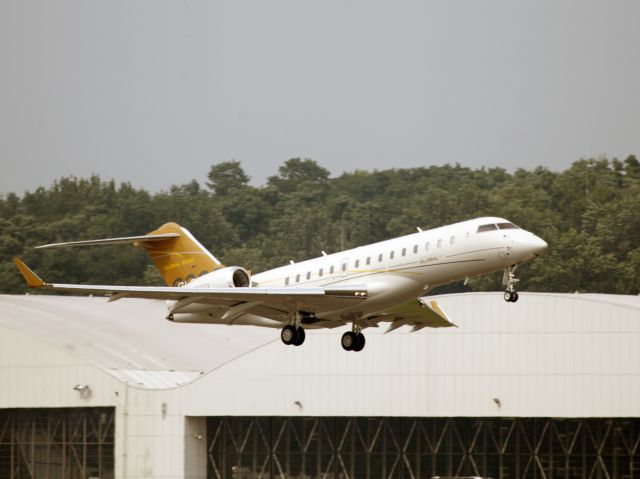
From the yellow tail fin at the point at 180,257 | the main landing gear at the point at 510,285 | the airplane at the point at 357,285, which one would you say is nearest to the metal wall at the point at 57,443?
the yellow tail fin at the point at 180,257

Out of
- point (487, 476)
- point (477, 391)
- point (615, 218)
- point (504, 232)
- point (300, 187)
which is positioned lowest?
point (487, 476)

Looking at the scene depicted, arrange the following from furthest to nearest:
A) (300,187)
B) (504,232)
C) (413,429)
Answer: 1. (300,187)
2. (413,429)
3. (504,232)

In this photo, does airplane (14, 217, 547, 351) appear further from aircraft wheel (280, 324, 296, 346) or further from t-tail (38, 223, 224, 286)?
t-tail (38, 223, 224, 286)

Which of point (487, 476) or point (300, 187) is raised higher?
point (300, 187)

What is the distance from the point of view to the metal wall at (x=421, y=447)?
41156 millimetres

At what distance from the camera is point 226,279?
34.2m

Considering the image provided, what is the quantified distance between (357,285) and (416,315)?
4393 mm

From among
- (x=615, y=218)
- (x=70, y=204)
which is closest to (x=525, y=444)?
(x=615, y=218)

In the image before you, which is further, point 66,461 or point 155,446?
point 66,461

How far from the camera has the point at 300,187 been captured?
11469 cm

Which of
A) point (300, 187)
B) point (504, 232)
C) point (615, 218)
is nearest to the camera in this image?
point (504, 232)

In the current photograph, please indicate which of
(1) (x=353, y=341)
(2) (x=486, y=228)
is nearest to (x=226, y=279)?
(1) (x=353, y=341)

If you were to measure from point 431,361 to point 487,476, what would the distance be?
14.6 ft

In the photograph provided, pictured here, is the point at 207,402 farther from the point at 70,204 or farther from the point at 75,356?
the point at 70,204
